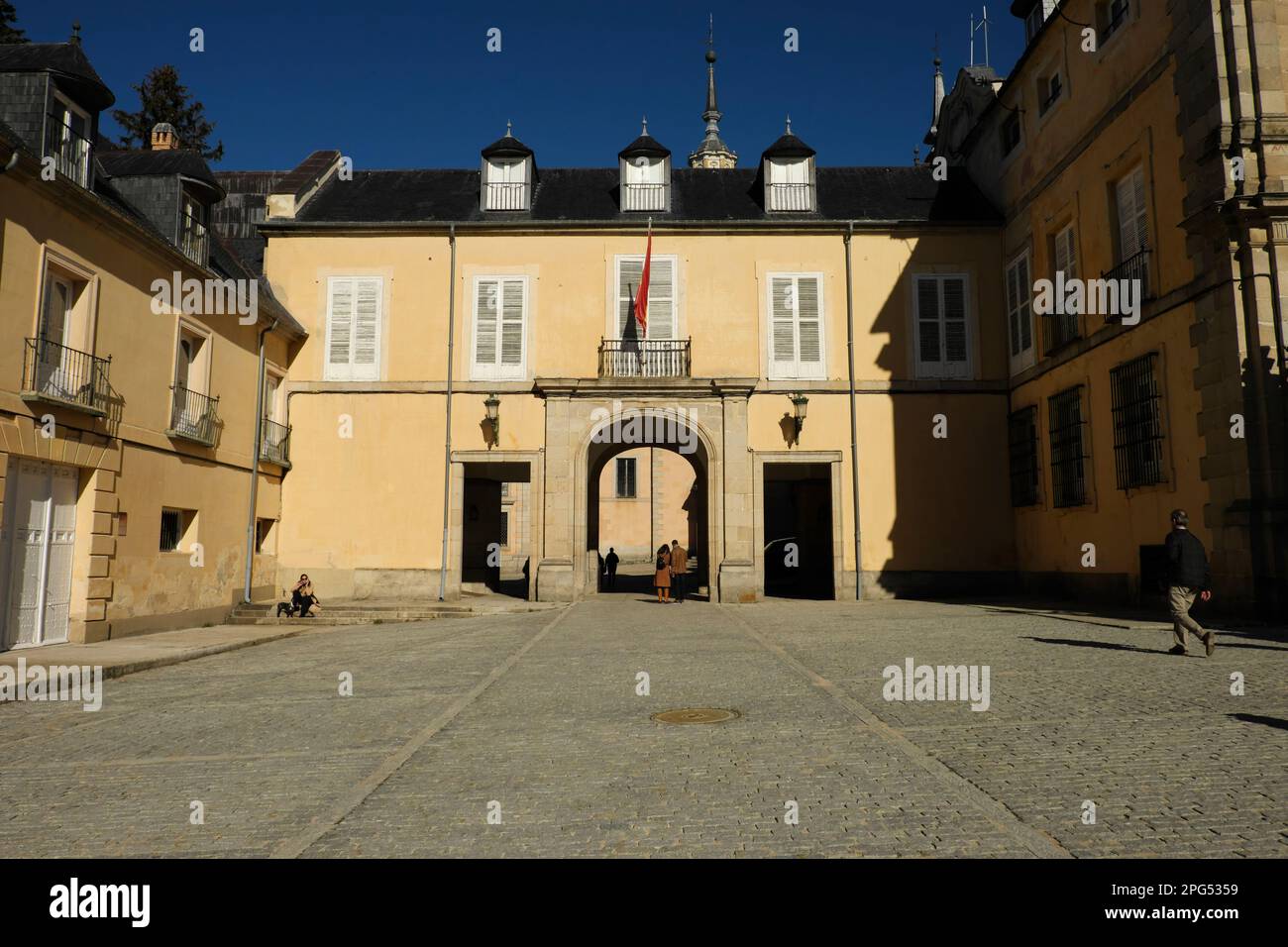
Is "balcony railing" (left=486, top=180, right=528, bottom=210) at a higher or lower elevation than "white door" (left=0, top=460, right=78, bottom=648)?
higher

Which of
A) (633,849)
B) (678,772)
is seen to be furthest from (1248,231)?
(633,849)

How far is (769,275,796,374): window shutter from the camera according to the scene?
20.7m

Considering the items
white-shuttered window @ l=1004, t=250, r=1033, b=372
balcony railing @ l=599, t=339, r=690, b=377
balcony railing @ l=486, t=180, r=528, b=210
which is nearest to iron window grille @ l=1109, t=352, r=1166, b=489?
white-shuttered window @ l=1004, t=250, r=1033, b=372

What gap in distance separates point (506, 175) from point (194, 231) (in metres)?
8.40

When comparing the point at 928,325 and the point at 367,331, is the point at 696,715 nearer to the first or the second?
the point at 928,325

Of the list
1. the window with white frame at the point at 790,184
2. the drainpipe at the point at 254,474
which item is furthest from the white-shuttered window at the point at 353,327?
the window with white frame at the point at 790,184

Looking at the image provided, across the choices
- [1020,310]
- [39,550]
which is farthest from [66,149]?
[1020,310]

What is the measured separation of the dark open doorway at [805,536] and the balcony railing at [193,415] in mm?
12757

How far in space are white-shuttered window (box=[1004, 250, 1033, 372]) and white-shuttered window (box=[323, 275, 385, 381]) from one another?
15.2 metres

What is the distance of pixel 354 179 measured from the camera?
77.3 ft

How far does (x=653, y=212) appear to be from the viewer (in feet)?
71.5

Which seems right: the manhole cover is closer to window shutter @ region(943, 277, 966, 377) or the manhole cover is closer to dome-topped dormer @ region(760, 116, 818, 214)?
window shutter @ region(943, 277, 966, 377)

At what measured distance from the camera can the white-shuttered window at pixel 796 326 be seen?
2067 centimetres

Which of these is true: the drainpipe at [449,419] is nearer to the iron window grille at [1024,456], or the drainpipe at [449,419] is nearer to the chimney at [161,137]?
the chimney at [161,137]
